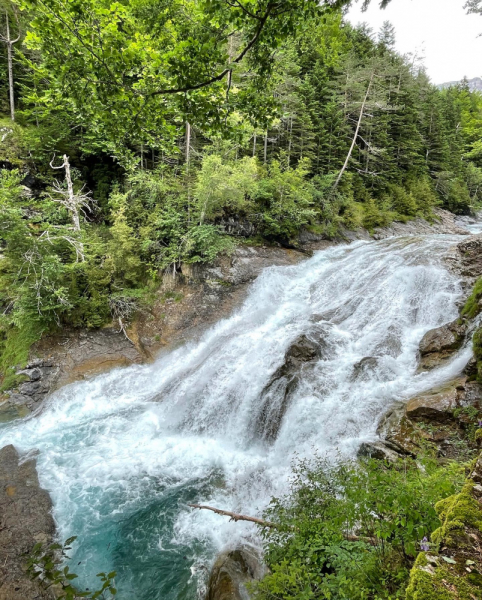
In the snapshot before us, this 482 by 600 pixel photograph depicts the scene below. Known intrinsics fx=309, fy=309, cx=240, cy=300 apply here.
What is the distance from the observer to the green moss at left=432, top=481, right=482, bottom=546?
189 cm

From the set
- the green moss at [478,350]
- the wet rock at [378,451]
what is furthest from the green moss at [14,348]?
the green moss at [478,350]

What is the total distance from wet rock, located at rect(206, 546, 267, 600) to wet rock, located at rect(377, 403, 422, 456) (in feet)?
10.7

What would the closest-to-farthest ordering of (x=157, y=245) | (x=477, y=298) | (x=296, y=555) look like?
1. (x=296, y=555)
2. (x=477, y=298)
3. (x=157, y=245)

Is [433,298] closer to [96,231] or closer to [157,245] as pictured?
[157,245]

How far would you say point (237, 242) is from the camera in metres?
14.6

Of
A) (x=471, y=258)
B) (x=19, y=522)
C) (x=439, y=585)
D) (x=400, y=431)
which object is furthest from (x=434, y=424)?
(x=19, y=522)

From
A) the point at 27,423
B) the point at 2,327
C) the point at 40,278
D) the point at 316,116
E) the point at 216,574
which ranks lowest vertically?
the point at 27,423

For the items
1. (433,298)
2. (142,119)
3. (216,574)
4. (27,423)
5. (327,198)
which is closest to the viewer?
(142,119)

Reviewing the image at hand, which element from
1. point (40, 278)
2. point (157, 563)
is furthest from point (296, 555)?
point (40, 278)

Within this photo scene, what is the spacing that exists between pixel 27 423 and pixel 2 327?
4.31 m

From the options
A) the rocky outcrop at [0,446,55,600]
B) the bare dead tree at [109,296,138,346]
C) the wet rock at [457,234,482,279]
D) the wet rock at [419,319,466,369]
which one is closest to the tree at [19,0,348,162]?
the rocky outcrop at [0,446,55,600]

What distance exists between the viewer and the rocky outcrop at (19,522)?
492cm

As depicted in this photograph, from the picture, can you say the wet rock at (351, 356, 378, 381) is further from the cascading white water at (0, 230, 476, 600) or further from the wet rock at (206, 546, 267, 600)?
the wet rock at (206, 546, 267, 600)

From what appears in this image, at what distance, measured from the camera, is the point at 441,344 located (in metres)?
7.90
